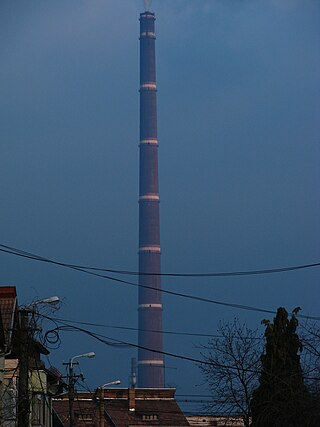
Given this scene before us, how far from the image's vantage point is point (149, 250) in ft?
517

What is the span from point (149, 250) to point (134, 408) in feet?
226

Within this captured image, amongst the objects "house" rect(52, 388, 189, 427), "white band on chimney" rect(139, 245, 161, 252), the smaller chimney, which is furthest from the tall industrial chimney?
the smaller chimney

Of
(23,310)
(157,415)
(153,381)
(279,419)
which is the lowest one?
(279,419)

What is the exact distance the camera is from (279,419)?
94.8 ft

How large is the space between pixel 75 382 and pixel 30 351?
15483 mm

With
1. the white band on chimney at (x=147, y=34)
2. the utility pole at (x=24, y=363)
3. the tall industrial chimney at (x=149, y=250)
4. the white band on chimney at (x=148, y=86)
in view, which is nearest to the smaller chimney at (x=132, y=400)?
the tall industrial chimney at (x=149, y=250)

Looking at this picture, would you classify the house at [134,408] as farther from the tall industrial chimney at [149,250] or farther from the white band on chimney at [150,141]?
the white band on chimney at [150,141]

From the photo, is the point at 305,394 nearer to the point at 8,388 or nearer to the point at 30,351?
the point at 30,351

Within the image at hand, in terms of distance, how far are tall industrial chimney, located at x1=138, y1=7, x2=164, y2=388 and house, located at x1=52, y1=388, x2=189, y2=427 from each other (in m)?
56.9

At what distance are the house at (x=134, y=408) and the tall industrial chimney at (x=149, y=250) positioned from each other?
56.9m

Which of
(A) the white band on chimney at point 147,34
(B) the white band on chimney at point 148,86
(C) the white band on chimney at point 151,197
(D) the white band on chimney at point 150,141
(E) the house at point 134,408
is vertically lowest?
(E) the house at point 134,408

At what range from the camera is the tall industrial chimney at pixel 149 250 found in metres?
158

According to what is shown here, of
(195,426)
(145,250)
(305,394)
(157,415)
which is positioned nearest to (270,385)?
(305,394)

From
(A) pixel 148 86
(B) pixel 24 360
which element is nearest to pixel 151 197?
(A) pixel 148 86
